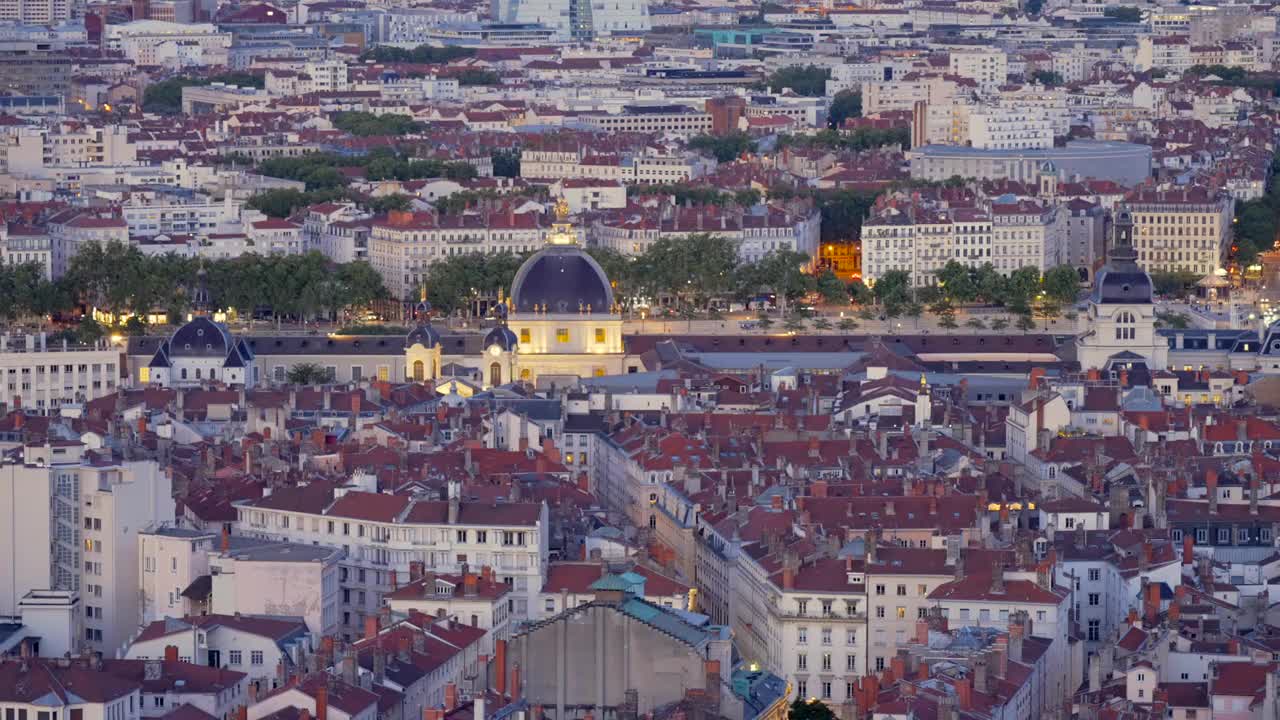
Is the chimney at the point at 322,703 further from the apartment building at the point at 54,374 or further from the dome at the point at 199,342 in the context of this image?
the apartment building at the point at 54,374

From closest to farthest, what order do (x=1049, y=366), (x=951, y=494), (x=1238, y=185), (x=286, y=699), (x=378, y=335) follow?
1. (x=286, y=699)
2. (x=951, y=494)
3. (x=1049, y=366)
4. (x=378, y=335)
5. (x=1238, y=185)

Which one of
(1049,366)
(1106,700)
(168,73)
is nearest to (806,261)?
(1049,366)

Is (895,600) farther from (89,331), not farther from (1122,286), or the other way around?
(89,331)

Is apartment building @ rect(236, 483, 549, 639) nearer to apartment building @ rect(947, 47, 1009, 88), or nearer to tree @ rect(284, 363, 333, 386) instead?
tree @ rect(284, 363, 333, 386)

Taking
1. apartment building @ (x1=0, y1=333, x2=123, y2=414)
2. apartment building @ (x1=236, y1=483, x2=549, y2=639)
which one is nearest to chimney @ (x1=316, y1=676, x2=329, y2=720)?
apartment building @ (x1=236, y1=483, x2=549, y2=639)

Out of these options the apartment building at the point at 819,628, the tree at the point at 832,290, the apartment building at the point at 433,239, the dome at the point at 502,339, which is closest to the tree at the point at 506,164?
the apartment building at the point at 433,239

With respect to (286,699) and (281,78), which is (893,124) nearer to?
(281,78)
